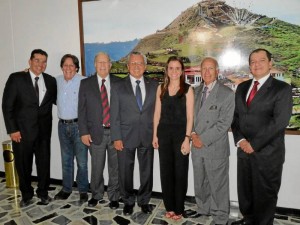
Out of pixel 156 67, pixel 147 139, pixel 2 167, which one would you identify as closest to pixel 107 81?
pixel 156 67

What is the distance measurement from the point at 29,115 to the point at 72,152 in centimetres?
73

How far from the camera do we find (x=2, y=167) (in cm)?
459

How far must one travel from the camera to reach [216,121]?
9.18 feet

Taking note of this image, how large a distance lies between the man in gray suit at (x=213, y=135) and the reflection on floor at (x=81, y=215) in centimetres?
38

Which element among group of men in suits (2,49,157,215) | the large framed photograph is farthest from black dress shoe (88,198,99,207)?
the large framed photograph

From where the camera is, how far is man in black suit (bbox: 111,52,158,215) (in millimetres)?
3018

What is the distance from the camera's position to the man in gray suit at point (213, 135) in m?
2.76

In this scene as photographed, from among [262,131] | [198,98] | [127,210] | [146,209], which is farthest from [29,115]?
[262,131]

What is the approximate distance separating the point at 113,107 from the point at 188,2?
1.54 meters

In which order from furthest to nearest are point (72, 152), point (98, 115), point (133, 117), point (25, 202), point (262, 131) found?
point (72, 152), point (25, 202), point (98, 115), point (133, 117), point (262, 131)

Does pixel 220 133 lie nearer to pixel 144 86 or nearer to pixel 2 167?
pixel 144 86

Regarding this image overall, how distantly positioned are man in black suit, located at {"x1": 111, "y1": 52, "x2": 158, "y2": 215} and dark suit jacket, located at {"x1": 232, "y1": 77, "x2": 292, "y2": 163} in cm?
100

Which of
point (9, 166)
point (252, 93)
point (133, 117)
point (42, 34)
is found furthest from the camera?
point (9, 166)

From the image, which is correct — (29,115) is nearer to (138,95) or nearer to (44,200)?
(44,200)
